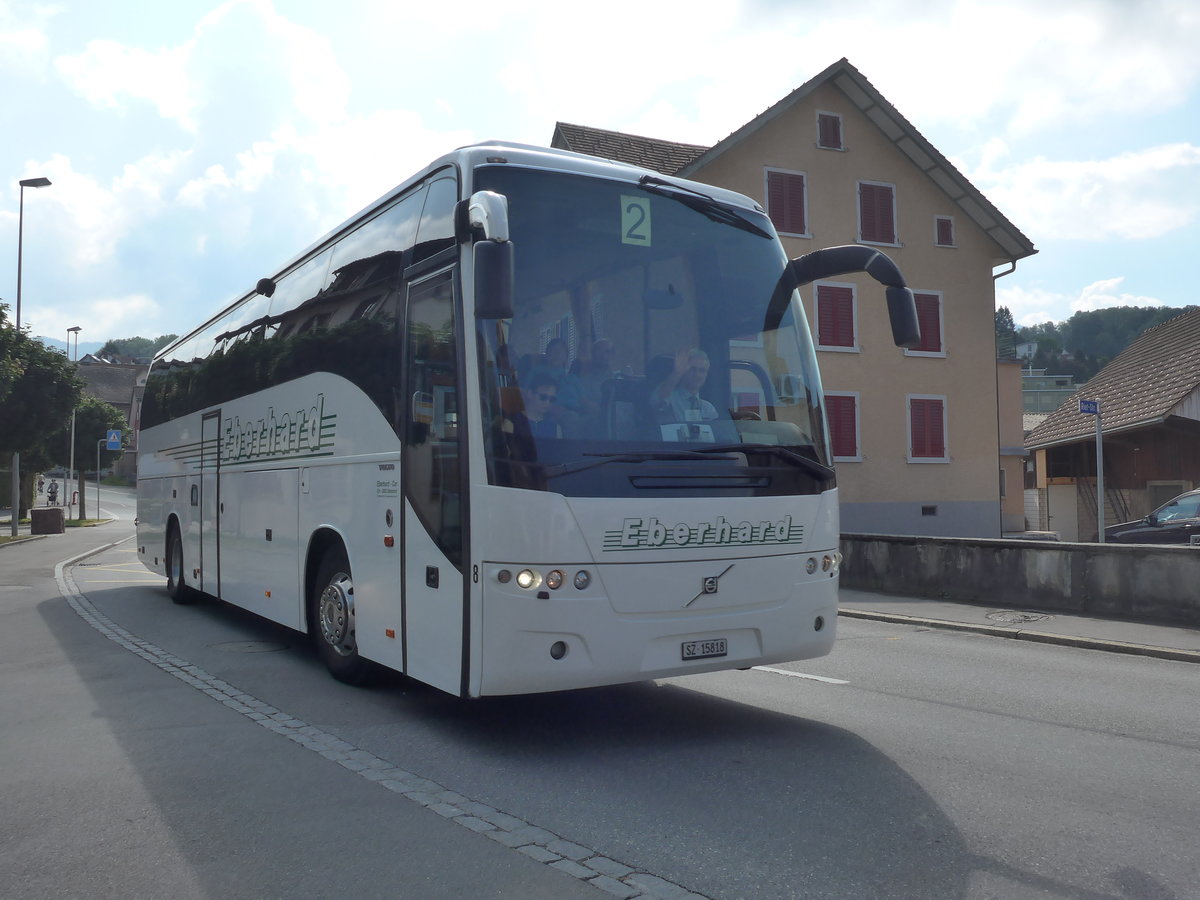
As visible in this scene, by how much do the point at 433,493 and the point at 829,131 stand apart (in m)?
28.0

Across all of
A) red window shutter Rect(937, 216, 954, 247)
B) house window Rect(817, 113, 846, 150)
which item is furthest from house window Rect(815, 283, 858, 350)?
red window shutter Rect(937, 216, 954, 247)

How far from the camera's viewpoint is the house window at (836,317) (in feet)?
101

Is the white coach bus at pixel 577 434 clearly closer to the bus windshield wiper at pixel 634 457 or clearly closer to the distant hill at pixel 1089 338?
the bus windshield wiper at pixel 634 457

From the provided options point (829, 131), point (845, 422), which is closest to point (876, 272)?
point (845, 422)

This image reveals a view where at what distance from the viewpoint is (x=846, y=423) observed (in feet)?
102

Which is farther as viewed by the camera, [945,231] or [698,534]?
[945,231]

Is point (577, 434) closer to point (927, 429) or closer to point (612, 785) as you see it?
point (612, 785)

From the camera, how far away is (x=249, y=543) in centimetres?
1079

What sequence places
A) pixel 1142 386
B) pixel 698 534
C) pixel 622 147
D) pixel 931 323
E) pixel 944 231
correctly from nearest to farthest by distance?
pixel 698 534 → pixel 622 147 → pixel 931 323 → pixel 1142 386 → pixel 944 231

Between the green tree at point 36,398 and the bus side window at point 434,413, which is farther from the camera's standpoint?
the green tree at point 36,398

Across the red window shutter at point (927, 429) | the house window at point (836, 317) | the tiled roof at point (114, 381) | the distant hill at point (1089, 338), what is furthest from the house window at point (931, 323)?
the tiled roof at point (114, 381)

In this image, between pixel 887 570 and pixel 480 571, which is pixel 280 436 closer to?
pixel 480 571

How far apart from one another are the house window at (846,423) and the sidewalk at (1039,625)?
15170 mm

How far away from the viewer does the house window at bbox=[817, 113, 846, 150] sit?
31734mm
